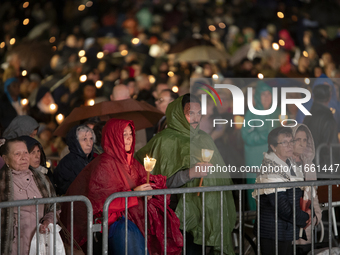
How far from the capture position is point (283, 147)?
13.4 ft

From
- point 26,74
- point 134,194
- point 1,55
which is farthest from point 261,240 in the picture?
point 1,55

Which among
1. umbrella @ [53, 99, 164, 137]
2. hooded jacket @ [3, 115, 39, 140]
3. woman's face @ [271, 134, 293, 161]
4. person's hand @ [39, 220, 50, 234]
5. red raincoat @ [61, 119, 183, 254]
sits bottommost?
person's hand @ [39, 220, 50, 234]

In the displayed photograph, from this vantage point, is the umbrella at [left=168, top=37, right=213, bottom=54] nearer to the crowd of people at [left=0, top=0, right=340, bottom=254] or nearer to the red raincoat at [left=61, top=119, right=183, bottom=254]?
the crowd of people at [left=0, top=0, right=340, bottom=254]

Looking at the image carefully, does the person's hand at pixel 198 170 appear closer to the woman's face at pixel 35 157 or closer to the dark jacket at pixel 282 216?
the dark jacket at pixel 282 216

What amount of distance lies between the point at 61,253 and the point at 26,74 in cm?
591

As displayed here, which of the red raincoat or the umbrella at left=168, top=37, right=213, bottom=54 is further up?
the umbrella at left=168, top=37, right=213, bottom=54

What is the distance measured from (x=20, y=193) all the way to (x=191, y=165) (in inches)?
55.0

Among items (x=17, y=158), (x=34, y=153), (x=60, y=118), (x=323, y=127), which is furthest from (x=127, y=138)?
(x=60, y=118)

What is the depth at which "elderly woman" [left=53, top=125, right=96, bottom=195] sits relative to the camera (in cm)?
473

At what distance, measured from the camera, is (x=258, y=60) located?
1024 centimetres

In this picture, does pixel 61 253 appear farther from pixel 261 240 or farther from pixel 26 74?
pixel 26 74

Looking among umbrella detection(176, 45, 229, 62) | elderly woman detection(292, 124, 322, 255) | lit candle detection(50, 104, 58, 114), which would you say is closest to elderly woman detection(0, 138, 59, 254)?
elderly woman detection(292, 124, 322, 255)

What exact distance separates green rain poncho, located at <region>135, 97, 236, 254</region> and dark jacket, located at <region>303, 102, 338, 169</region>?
2026 mm

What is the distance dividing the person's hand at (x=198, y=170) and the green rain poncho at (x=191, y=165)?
16cm
